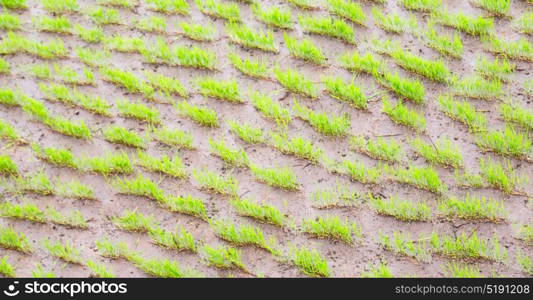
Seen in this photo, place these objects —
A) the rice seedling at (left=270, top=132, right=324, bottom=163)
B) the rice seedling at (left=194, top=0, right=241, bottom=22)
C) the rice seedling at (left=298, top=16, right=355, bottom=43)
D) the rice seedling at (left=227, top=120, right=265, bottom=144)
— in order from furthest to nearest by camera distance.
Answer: the rice seedling at (left=194, top=0, right=241, bottom=22), the rice seedling at (left=298, top=16, right=355, bottom=43), the rice seedling at (left=227, top=120, right=265, bottom=144), the rice seedling at (left=270, top=132, right=324, bottom=163)

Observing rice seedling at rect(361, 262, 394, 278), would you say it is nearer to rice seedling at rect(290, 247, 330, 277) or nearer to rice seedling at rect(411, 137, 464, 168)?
rice seedling at rect(290, 247, 330, 277)

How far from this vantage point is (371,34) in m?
3.62

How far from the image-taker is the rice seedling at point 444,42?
11.2 feet

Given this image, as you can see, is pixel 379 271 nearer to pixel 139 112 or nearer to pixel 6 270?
pixel 139 112

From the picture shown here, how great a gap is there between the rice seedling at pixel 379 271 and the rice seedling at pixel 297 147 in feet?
2.37

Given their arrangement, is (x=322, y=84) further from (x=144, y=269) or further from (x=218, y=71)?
(x=144, y=269)

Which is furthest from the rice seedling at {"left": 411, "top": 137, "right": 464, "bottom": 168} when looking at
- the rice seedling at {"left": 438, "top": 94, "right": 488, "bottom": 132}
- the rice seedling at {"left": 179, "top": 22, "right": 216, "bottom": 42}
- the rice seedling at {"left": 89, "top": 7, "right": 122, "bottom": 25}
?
the rice seedling at {"left": 89, "top": 7, "right": 122, "bottom": 25}

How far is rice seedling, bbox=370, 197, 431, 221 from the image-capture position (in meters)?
2.78

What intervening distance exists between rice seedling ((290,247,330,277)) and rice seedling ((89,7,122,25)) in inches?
92.3

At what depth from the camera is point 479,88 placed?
126 inches

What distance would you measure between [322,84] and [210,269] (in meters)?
1.43

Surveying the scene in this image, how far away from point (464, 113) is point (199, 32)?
6.27 feet

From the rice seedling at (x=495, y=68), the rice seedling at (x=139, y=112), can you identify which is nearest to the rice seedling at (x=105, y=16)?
the rice seedling at (x=139, y=112)

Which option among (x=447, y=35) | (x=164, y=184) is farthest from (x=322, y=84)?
(x=164, y=184)
